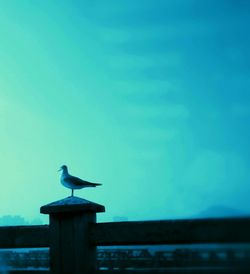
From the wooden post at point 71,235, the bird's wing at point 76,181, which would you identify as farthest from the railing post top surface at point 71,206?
the bird's wing at point 76,181

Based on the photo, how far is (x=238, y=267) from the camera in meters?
2.11

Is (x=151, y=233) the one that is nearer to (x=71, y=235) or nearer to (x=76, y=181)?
(x=71, y=235)

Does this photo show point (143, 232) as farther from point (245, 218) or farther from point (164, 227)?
point (245, 218)

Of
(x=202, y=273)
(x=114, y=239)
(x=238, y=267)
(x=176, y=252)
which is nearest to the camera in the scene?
(x=238, y=267)

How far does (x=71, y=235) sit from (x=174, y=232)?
0.70 m

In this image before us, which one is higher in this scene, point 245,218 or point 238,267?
point 245,218

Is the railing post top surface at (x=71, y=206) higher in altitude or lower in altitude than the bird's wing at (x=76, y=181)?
lower

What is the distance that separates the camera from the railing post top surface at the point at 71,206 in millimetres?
2756

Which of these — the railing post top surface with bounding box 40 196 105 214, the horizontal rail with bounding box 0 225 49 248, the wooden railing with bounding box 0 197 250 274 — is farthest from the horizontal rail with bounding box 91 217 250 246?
the horizontal rail with bounding box 0 225 49 248

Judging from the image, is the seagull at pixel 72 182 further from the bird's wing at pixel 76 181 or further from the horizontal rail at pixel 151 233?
the horizontal rail at pixel 151 233

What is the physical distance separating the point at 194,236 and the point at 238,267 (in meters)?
0.32

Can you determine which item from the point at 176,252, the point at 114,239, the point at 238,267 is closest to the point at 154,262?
the point at 176,252

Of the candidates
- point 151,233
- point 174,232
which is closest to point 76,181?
point 151,233

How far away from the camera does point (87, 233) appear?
2.72 metres
